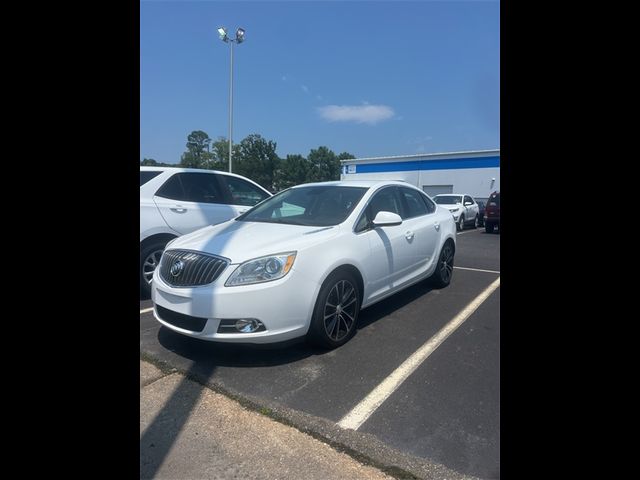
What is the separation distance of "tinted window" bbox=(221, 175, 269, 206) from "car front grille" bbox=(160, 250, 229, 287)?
260 cm

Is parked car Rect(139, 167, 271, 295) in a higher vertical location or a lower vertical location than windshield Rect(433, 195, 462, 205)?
lower

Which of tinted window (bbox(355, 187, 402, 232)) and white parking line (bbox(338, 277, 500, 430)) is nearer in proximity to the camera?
white parking line (bbox(338, 277, 500, 430))

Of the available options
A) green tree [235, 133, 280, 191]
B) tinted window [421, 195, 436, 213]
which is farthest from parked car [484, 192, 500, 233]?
green tree [235, 133, 280, 191]

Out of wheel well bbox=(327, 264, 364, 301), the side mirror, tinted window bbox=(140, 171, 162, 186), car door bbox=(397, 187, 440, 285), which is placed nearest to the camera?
wheel well bbox=(327, 264, 364, 301)

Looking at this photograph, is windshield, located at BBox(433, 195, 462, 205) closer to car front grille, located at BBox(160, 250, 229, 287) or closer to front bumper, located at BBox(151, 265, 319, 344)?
front bumper, located at BBox(151, 265, 319, 344)

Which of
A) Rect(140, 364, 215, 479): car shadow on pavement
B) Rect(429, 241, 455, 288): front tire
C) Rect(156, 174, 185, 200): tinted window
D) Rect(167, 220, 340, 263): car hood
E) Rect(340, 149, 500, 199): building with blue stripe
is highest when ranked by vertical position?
Rect(340, 149, 500, 199): building with blue stripe

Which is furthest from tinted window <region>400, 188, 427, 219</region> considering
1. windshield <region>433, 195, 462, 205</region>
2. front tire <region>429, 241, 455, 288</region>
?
windshield <region>433, 195, 462, 205</region>

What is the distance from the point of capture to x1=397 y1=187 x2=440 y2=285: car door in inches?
179

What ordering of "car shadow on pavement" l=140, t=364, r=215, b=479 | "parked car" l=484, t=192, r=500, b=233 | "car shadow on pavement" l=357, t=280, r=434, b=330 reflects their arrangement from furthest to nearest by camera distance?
"parked car" l=484, t=192, r=500, b=233 → "car shadow on pavement" l=357, t=280, r=434, b=330 → "car shadow on pavement" l=140, t=364, r=215, b=479

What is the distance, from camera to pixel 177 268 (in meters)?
3.31

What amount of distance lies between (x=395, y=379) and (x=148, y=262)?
3510mm
